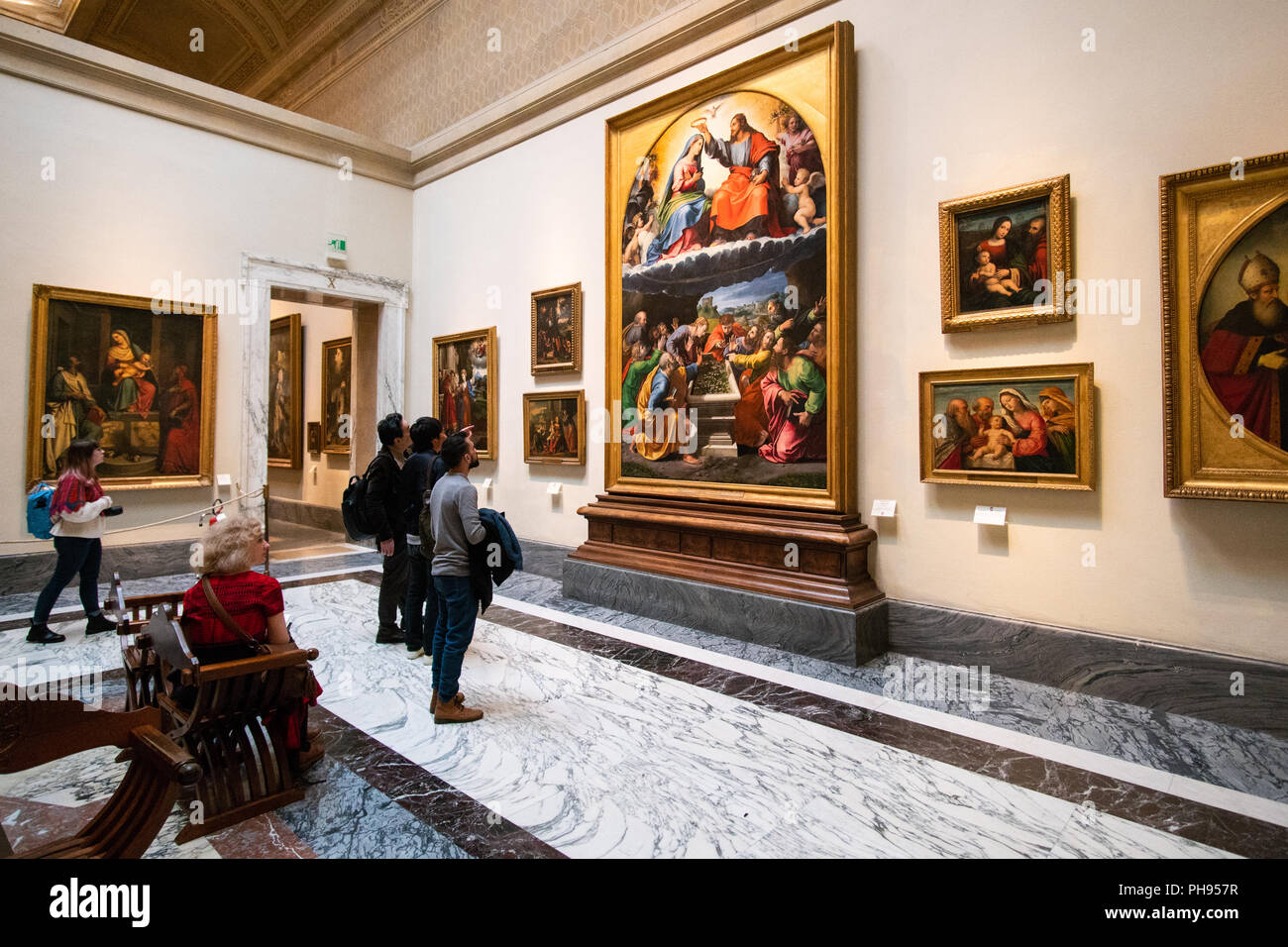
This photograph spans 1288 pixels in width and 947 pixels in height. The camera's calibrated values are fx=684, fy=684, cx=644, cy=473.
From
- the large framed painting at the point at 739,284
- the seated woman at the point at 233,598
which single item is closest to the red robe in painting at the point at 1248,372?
the large framed painting at the point at 739,284

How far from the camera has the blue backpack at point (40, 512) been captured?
650cm

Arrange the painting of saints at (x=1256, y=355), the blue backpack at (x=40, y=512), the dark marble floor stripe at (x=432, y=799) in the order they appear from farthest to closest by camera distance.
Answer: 1. the blue backpack at (x=40, y=512)
2. the painting of saints at (x=1256, y=355)
3. the dark marble floor stripe at (x=432, y=799)

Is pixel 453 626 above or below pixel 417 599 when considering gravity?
above

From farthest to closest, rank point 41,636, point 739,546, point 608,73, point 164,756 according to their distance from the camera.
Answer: point 608,73 → point 739,546 → point 41,636 → point 164,756

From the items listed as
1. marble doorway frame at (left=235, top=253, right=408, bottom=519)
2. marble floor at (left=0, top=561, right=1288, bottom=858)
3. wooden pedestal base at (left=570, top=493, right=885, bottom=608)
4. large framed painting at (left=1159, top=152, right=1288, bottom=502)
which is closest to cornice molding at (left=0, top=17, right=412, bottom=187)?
marble doorway frame at (left=235, top=253, right=408, bottom=519)

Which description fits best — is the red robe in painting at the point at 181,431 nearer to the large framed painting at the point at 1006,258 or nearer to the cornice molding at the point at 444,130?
the cornice molding at the point at 444,130

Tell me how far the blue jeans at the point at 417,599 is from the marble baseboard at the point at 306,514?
26.1 feet

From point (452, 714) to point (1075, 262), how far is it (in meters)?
5.65

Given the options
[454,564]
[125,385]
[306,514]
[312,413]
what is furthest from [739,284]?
[306,514]

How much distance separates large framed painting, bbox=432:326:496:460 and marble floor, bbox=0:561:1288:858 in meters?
5.28

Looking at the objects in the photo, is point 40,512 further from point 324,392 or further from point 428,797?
point 324,392

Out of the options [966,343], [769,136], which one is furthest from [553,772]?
[769,136]

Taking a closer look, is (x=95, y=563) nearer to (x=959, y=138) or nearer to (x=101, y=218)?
(x=101, y=218)

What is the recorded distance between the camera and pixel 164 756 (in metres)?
2.23
